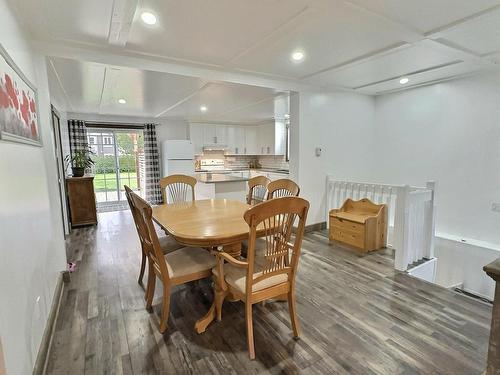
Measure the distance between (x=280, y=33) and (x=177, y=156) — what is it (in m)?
4.64

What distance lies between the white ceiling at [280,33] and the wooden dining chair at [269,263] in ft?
4.92

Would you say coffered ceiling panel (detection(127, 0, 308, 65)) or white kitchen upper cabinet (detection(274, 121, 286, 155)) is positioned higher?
coffered ceiling panel (detection(127, 0, 308, 65))

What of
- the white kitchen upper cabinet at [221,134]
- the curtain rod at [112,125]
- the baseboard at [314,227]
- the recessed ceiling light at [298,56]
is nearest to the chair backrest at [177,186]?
the recessed ceiling light at [298,56]

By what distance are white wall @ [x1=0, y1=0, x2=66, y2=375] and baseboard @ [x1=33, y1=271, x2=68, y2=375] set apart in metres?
0.06

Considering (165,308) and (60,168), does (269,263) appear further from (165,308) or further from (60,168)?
(60,168)

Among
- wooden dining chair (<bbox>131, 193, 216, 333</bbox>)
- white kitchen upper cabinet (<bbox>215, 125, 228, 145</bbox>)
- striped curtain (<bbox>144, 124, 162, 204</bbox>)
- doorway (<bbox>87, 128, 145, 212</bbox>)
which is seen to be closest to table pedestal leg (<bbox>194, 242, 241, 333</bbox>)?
wooden dining chair (<bbox>131, 193, 216, 333</bbox>)

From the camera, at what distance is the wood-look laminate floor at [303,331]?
166 cm

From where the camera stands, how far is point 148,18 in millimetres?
2068

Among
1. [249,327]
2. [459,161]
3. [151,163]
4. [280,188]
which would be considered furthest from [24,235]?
[151,163]

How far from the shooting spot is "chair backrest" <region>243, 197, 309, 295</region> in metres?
1.53

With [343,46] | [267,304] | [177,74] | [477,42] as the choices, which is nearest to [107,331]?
[267,304]

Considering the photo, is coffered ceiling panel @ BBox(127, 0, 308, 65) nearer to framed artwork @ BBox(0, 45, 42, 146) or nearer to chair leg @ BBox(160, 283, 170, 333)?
framed artwork @ BBox(0, 45, 42, 146)

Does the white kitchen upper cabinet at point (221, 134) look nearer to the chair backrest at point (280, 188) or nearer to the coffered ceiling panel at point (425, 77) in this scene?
the coffered ceiling panel at point (425, 77)

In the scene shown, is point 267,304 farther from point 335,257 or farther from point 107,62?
point 107,62
